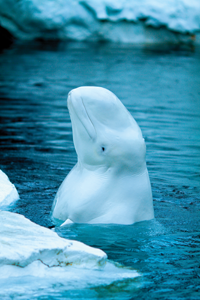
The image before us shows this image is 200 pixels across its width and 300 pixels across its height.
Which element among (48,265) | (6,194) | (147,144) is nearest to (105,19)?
(147,144)

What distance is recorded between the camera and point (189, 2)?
24000 mm

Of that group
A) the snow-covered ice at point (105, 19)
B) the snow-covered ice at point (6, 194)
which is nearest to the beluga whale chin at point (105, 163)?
the snow-covered ice at point (6, 194)

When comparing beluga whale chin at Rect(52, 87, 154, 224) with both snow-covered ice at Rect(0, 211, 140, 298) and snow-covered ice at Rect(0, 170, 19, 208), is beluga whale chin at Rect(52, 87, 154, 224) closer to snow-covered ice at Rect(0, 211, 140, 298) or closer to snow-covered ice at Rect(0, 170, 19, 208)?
snow-covered ice at Rect(0, 211, 140, 298)

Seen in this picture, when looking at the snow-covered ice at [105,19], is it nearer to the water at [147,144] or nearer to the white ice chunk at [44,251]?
the water at [147,144]

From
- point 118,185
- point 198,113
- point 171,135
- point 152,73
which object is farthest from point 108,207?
point 152,73

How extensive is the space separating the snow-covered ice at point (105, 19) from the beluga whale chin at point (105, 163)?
754 inches

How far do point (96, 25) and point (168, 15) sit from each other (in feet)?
11.7

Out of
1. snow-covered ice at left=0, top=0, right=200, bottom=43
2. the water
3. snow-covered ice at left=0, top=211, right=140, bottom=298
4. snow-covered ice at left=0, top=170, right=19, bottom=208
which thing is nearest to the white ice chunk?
snow-covered ice at left=0, top=211, right=140, bottom=298

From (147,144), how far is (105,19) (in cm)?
1572

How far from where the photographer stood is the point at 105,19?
23.1 meters

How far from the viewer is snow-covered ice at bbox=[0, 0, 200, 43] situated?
22.8m

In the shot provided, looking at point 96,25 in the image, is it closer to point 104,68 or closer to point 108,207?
point 104,68

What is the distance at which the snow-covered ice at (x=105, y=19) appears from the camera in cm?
2275

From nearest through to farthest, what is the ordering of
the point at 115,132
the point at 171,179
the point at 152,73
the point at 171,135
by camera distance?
1. the point at 115,132
2. the point at 171,179
3. the point at 171,135
4. the point at 152,73
